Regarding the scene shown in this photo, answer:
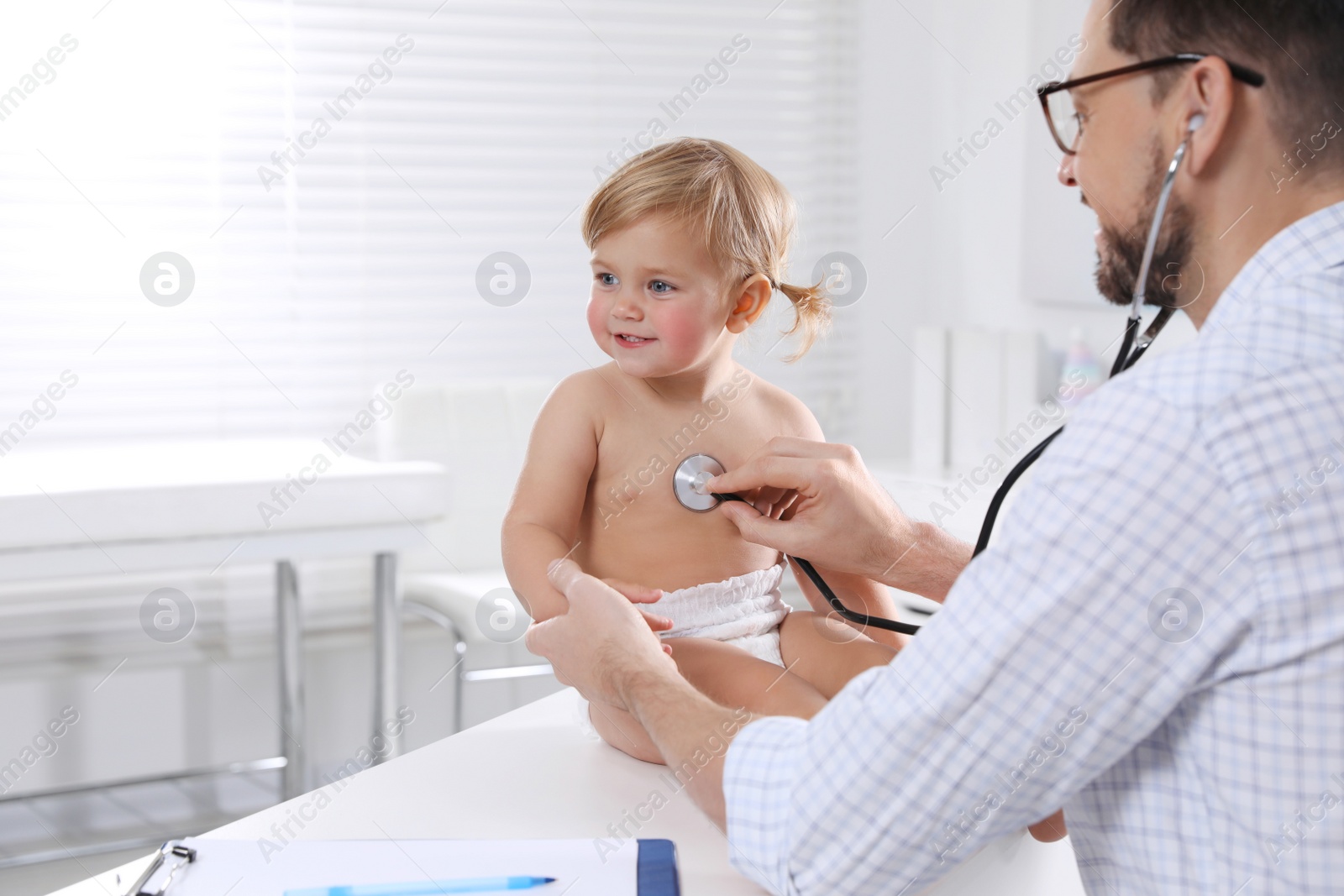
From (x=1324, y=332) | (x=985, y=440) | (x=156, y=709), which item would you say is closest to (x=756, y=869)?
(x=1324, y=332)

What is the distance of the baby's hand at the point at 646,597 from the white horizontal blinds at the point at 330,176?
48.9 inches

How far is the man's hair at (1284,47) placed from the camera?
692mm

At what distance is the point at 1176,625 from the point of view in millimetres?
589

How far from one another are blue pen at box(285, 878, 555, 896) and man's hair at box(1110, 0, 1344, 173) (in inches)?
25.6

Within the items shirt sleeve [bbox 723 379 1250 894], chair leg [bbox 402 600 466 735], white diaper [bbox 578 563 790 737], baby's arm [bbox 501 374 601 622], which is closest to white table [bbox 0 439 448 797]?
chair leg [bbox 402 600 466 735]

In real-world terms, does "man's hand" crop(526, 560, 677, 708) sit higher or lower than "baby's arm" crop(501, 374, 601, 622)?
lower

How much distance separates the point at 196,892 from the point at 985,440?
222cm

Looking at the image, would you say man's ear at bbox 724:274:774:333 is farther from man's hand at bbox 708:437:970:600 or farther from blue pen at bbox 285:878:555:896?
blue pen at bbox 285:878:555:896

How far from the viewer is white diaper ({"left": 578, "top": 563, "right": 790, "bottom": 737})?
109 centimetres

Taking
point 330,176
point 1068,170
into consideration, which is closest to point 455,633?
point 330,176

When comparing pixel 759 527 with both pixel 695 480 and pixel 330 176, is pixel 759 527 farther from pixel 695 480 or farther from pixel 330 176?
pixel 330 176

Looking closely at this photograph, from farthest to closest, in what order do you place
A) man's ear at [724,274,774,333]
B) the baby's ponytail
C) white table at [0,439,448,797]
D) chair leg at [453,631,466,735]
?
1. chair leg at [453,631,466,735]
2. white table at [0,439,448,797]
3. the baby's ponytail
4. man's ear at [724,274,774,333]

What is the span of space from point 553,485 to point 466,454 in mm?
1391

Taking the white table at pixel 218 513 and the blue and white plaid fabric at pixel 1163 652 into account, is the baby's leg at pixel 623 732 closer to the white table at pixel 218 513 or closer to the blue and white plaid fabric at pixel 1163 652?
the blue and white plaid fabric at pixel 1163 652
